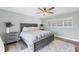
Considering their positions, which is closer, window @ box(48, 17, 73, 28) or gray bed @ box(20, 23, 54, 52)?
window @ box(48, 17, 73, 28)

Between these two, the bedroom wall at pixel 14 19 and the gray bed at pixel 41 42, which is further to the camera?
the gray bed at pixel 41 42

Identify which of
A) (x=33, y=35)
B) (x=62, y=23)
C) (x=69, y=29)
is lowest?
(x=33, y=35)

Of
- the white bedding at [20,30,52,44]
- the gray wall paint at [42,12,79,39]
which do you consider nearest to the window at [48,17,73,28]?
the gray wall paint at [42,12,79,39]

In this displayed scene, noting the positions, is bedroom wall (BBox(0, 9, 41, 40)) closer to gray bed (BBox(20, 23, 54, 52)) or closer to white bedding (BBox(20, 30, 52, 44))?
gray bed (BBox(20, 23, 54, 52))

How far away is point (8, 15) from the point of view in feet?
3.83

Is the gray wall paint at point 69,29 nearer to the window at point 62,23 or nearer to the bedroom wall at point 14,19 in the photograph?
the window at point 62,23

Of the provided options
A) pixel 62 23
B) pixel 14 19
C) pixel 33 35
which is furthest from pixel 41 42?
pixel 14 19

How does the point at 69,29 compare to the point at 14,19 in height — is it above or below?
below

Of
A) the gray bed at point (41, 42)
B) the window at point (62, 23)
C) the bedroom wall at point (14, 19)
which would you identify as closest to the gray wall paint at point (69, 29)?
the window at point (62, 23)

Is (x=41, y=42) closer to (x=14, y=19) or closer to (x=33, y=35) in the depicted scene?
(x=33, y=35)
